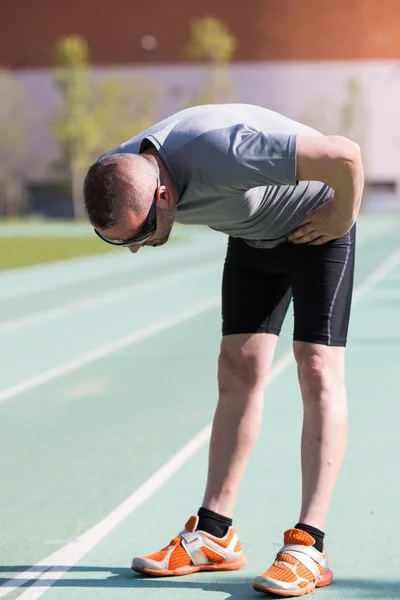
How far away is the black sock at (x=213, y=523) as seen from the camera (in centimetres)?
457

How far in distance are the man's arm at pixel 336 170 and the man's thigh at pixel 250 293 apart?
0.47 m

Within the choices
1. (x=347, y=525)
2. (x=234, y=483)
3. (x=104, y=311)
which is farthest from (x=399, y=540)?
(x=104, y=311)

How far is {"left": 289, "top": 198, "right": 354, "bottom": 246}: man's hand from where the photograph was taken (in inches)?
164

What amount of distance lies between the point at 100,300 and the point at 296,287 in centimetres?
1126

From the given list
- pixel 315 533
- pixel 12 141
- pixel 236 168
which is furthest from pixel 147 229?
pixel 12 141

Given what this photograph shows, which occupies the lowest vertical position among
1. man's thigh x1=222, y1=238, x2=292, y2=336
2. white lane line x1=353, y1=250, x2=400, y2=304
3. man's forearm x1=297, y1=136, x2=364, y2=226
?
man's thigh x1=222, y1=238, x2=292, y2=336

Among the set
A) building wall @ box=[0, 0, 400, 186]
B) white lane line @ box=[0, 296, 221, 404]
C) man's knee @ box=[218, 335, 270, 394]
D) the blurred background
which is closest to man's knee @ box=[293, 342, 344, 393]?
man's knee @ box=[218, 335, 270, 394]

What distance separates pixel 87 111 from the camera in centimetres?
6819

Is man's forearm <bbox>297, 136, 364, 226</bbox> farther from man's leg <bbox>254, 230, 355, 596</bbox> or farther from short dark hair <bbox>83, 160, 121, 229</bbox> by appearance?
short dark hair <bbox>83, 160, 121, 229</bbox>

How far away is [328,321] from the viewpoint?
4.40m

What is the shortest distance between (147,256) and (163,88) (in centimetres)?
5068

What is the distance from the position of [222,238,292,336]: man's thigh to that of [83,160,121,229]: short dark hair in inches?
35.1

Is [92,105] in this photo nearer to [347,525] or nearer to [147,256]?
[147,256]

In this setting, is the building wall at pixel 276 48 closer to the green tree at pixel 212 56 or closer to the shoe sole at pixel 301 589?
the green tree at pixel 212 56
